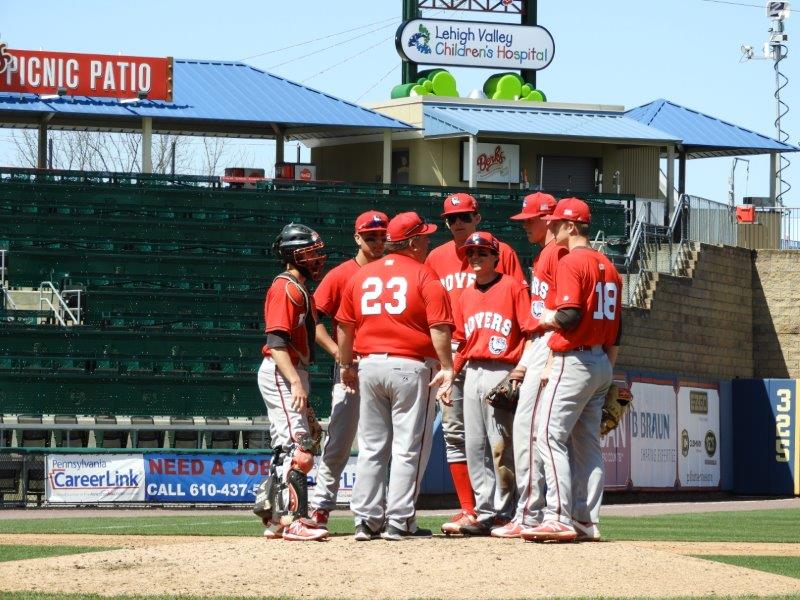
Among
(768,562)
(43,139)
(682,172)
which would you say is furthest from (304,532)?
(682,172)

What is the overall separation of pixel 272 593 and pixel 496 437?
8.28ft

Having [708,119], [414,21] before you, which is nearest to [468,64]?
[414,21]

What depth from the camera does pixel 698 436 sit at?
2675 centimetres

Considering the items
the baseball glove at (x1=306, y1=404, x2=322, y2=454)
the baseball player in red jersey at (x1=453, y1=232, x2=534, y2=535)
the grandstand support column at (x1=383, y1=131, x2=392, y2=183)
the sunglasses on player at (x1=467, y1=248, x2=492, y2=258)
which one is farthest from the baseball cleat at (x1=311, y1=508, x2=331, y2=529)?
the grandstand support column at (x1=383, y1=131, x2=392, y2=183)

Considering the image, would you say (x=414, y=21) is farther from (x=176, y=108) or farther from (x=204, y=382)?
(x=204, y=382)

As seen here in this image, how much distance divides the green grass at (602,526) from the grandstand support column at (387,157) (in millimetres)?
14249

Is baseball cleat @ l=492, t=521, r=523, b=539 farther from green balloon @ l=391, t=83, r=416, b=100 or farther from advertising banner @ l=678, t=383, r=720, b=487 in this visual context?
green balloon @ l=391, t=83, r=416, b=100

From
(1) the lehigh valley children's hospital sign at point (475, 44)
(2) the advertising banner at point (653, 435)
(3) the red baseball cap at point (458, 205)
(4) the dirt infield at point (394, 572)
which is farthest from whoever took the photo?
(1) the lehigh valley children's hospital sign at point (475, 44)

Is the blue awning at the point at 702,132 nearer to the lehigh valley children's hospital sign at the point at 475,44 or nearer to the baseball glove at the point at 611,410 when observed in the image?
the lehigh valley children's hospital sign at the point at 475,44

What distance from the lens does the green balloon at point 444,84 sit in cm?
3453

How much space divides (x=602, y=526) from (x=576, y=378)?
20.6ft

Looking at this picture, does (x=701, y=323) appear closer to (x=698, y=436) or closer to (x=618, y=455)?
(x=698, y=436)

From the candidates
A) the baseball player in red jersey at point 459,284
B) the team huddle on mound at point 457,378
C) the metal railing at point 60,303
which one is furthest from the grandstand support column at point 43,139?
the team huddle on mound at point 457,378

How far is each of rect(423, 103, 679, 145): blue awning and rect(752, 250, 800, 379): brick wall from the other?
3693mm
